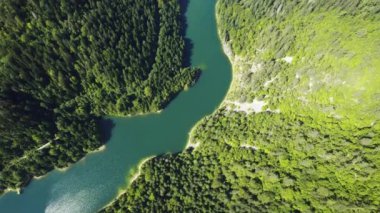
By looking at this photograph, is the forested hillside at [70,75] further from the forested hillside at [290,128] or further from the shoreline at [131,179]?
the forested hillside at [290,128]

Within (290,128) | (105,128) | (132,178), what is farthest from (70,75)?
(290,128)

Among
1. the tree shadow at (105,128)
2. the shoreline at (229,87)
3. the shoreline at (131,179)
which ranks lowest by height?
the shoreline at (131,179)

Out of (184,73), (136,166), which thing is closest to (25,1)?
(184,73)

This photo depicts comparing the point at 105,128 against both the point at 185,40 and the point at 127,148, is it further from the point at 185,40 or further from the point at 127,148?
the point at 185,40

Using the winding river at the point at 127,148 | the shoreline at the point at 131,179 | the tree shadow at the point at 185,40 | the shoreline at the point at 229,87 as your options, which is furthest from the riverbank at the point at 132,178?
the tree shadow at the point at 185,40

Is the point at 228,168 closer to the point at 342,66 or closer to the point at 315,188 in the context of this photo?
the point at 315,188

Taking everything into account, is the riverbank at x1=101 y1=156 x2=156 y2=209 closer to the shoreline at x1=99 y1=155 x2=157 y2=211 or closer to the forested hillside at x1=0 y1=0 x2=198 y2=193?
the shoreline at x1=99 y1=155 x2=157 y2=211

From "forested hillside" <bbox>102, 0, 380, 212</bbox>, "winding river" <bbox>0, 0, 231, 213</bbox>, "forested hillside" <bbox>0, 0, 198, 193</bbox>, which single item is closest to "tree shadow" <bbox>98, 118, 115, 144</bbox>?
"winding river" <bbox>0, 0, 231, 213</bbox>
